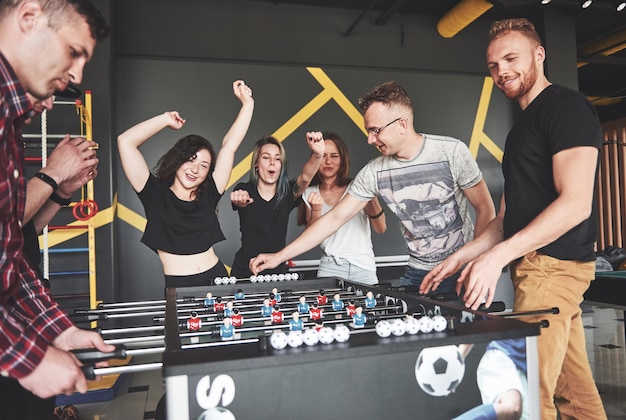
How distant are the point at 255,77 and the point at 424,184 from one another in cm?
340

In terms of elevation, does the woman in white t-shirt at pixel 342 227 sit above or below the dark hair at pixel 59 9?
below

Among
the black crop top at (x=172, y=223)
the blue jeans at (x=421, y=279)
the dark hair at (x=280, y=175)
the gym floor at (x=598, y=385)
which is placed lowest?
the gym floor at (x=598, y=385)

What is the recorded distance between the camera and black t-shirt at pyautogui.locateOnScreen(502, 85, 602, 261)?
1.58 metres

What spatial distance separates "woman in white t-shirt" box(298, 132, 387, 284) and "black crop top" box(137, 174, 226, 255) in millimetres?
695

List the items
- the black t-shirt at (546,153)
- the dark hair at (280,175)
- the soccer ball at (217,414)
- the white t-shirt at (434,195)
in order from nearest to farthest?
the soccer ball at (217,414) → the black t-shirt at (546,153) → the white t-shirt at (434,195) → the dark hair at (280,175)

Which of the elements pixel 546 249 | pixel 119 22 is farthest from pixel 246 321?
pixel 119 22

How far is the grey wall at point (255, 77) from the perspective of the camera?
4793mm

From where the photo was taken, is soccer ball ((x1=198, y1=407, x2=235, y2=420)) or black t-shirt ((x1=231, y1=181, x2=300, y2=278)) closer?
soccer ball ((x1=198, y1=407, x2=235, y2=420))

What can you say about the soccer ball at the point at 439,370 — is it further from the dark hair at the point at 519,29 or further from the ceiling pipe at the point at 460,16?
the ceiling pipe at the point at 460,16

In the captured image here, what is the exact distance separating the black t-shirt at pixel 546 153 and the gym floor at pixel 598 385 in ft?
5.93

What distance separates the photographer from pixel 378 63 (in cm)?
560

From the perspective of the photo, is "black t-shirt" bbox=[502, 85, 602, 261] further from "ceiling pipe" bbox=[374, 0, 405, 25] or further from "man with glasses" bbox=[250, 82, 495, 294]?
"ceiling pipe" bbox=[374, 0, 405, 25]

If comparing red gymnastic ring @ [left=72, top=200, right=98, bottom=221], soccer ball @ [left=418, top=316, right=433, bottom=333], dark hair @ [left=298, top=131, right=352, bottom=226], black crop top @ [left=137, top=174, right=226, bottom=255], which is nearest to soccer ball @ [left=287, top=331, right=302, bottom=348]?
soccer ball @ [left=418, top=316, right=433, bottom=333]

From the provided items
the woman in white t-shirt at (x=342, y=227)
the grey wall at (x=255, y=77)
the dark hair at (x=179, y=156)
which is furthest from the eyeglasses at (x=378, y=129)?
the grey wall at (x=255, y=77)
